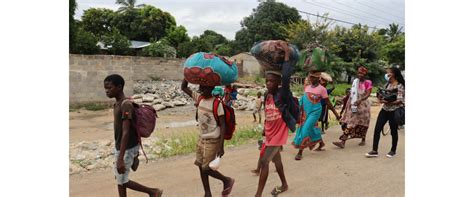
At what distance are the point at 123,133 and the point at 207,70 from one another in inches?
38.7

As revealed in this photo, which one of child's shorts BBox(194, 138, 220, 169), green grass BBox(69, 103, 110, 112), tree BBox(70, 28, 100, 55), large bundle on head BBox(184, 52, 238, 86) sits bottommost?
child's shorts BBox(194, 138, 220, 169)

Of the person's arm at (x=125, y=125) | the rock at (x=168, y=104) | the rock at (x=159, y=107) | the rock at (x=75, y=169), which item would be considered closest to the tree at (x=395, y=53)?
the rock at (x=168, y=104)

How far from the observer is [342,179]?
485cm

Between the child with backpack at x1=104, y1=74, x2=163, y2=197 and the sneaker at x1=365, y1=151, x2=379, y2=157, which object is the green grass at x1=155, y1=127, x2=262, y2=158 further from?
the child with backpack at x1=104, y1=74, x2=163, y2=197

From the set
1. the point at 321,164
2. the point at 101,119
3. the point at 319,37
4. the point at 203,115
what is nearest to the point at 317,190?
the point at 321,164

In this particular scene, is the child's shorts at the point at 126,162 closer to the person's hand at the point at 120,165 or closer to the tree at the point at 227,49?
the person's hand at the point at 120,165

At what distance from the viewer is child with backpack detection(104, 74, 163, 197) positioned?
133 inches

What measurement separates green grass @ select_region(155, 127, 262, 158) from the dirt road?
366mm

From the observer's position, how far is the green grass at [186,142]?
21.3 feet

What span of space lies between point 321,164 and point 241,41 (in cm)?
3572

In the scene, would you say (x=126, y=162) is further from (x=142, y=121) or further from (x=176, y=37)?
(x=176, y=37)

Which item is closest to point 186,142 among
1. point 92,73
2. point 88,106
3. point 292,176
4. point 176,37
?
point 292,176

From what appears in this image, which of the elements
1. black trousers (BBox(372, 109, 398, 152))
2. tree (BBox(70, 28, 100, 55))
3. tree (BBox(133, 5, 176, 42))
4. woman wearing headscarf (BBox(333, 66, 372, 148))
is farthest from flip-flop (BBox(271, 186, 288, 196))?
tree (BBox(133, 5, 176, 42))

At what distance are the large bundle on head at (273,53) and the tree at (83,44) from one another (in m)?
18.2
